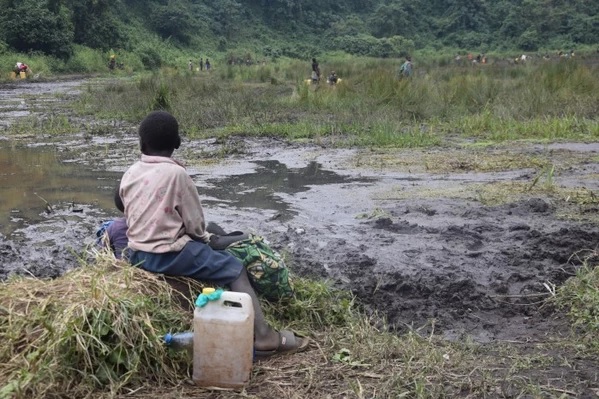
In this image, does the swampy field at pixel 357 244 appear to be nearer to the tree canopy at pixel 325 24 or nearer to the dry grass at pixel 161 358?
the dry grass at pixel 161 358

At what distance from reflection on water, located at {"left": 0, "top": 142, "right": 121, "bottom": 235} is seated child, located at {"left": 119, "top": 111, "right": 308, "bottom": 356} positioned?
373cm

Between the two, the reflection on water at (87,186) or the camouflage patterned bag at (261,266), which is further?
the reflection on water at (87,186)

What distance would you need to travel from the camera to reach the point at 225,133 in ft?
44.7

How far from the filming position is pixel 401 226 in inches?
267

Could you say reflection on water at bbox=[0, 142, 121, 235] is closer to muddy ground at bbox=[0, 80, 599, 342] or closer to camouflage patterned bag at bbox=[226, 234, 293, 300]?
muddy ground at bbox=[0, 80, 599, 342]

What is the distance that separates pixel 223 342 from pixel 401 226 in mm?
3707

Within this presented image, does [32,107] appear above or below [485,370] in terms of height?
below

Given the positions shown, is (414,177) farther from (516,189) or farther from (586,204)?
(586,204)

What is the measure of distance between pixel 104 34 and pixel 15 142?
36320 millimetres

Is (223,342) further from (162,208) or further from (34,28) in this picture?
(34,28)

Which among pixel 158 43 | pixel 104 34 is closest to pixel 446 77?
pixel 104 34

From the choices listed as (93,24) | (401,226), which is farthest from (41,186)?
(93,24)

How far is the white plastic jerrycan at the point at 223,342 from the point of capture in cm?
337

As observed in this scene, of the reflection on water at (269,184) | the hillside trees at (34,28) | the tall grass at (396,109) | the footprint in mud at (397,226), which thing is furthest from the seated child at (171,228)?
the hillside trees at (34,28)
